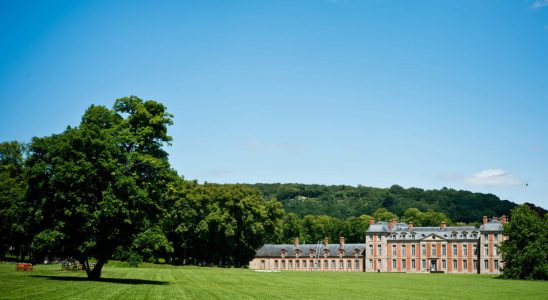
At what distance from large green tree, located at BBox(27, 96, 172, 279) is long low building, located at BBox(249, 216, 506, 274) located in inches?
2297

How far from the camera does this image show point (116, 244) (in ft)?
110

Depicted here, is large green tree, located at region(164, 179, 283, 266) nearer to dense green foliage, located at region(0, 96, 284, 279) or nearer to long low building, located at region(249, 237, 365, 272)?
long low building, located at region(249, 237, 365, 272)

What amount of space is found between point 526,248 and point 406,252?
31930 mm

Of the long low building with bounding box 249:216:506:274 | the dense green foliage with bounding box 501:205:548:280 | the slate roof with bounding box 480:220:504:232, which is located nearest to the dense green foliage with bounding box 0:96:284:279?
the dense green foliage with bounding box 501:205:548:280

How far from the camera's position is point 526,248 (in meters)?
55.8

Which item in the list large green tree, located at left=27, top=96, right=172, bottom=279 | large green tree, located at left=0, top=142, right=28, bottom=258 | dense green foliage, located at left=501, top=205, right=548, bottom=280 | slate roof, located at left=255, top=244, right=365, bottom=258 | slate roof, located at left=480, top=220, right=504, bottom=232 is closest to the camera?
large green tree, located at left=27, top=96, right=172, bottom=279

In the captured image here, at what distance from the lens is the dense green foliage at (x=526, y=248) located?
54.6m

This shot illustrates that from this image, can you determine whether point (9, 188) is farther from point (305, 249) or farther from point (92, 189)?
point (305, 249)

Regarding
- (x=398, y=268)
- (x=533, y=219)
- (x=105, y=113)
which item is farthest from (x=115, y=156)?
(x=398, y=268)

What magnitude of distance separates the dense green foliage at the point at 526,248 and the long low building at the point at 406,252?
22.4m

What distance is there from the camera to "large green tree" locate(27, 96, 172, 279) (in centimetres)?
3144

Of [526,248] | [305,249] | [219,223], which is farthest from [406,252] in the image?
[526,248]

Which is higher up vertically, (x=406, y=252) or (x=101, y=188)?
(x=101, y=188)

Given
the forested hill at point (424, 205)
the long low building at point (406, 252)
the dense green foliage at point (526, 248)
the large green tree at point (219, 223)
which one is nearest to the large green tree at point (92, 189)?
the large green tree at point (219, 223)
